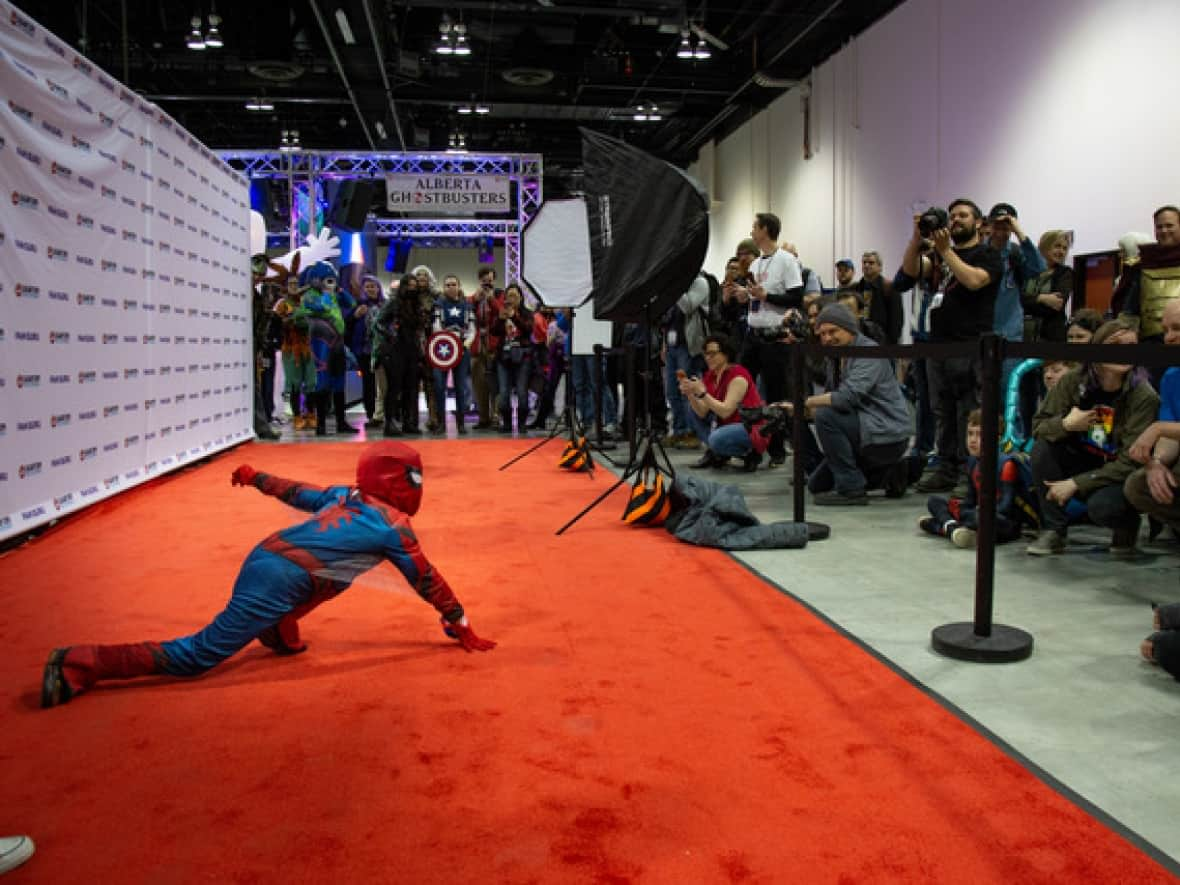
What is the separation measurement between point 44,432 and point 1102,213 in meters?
7.29

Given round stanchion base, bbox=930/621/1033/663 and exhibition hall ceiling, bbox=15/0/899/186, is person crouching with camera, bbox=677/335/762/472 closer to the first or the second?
round stanchion base, bbox=930/621/1033/663

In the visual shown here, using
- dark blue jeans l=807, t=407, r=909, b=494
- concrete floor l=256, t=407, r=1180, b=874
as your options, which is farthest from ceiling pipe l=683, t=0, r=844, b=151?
concrete floor l=256, t=407, r=1180, b=874

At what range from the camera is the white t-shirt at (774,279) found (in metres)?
6.50

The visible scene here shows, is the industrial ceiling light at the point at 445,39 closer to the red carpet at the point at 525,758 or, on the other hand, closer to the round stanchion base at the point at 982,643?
the red carpet at the point at 525,758

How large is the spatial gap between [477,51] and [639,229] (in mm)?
10968

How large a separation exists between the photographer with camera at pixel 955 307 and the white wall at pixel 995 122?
2.50 m

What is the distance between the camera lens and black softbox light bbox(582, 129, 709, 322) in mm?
4344

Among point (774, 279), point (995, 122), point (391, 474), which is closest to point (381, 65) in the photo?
point (995, 122)

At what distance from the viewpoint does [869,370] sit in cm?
510

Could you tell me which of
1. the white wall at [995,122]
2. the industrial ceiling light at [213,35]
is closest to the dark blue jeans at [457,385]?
the white wall at [995,122]

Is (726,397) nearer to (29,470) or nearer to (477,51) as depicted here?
(29,470)

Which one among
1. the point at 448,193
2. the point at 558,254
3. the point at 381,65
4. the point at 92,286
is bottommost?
the point at 92,286

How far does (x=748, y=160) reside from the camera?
52.0 feet

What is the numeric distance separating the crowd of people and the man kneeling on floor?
1 cm
